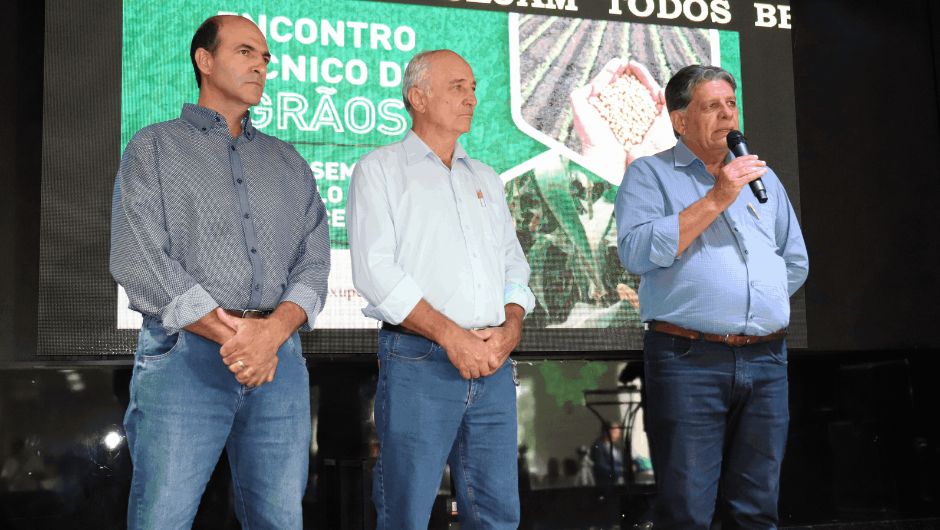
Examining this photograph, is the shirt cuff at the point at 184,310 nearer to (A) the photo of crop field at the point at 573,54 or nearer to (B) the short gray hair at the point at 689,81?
(B) the short gray hair at the point at 689,81

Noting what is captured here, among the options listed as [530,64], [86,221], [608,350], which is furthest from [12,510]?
[530,64]

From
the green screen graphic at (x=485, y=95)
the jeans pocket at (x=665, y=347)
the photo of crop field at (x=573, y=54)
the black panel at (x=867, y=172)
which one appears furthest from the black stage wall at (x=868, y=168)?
the jeans pocket at (x=665, y=347)

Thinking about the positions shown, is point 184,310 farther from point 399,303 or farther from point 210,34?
point 210,34

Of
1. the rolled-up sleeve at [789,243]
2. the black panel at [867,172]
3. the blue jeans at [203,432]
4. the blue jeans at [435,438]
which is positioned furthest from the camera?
the black panel at [867,172]

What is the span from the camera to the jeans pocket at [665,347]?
2396mm

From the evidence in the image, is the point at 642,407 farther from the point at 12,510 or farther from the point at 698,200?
the point at 12,510

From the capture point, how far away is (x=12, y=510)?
329 centimetres

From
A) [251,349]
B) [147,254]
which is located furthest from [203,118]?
[251,349]

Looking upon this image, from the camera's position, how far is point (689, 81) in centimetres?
262

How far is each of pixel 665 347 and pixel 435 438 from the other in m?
0.70

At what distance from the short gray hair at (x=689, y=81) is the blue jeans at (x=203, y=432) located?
4.41 feet

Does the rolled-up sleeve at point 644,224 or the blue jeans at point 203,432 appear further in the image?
the rolled-up sleeve at point 644,224

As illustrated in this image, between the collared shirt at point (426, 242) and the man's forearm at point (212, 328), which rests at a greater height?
the collared shirt at point (426, 242)

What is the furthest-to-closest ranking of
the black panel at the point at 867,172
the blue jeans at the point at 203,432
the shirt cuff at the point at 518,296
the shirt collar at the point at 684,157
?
1. the black panel at the point at 867,172
2. the shirt collar at the point at 684,157
3. the shirt cuff at the point at 518,296
4. the blue jeans at the point at 203,432
